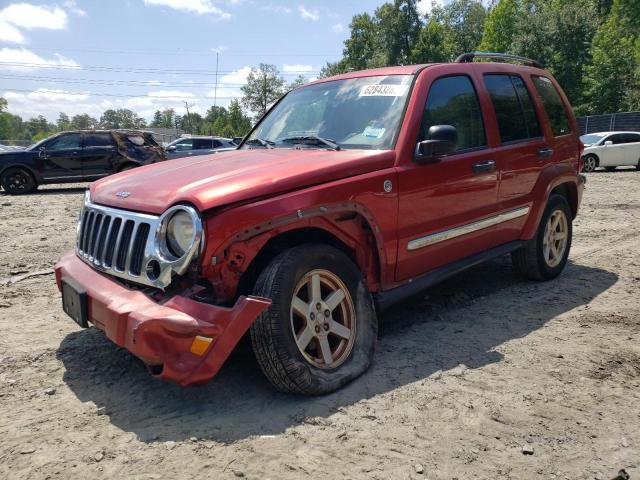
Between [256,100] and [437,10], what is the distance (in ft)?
94.4

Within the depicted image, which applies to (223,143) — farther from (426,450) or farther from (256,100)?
(256,100)

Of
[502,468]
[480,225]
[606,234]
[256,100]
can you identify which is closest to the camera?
[502,468]

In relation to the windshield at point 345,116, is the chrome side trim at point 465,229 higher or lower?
lower

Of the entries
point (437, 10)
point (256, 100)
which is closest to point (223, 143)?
point (256, 100)

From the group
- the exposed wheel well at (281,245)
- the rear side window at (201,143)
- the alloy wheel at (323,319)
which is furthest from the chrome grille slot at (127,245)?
the rear side window at (201,143)

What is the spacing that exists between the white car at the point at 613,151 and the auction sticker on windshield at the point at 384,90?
17615mm

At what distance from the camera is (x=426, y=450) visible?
102 inches

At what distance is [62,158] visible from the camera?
48.0ft

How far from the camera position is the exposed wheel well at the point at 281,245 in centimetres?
306

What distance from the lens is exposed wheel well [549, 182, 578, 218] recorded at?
5432mm

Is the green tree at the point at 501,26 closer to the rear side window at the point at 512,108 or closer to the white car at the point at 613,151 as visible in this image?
the white car at the point at 613,151

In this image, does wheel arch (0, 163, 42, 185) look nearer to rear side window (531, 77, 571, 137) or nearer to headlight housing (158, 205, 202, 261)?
rear side window (531, 77, 571, 137)

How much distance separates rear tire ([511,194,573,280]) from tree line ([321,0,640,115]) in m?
36.2

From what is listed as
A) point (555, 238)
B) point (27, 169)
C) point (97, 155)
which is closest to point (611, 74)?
point (97, 155)
